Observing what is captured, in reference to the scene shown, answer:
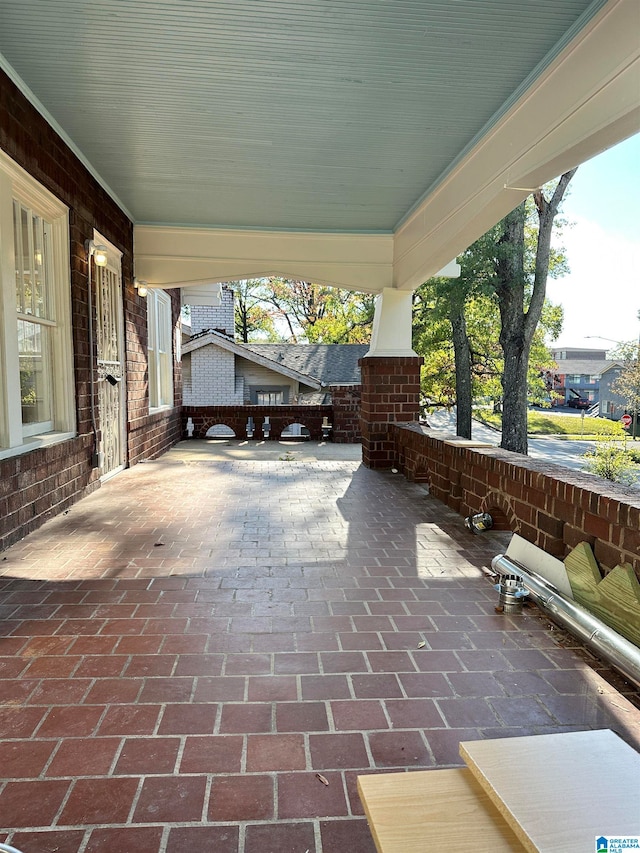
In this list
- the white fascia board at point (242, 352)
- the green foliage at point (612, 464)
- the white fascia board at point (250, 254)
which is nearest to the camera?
the white fascia board at point (250, 254)

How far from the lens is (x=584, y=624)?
247cm

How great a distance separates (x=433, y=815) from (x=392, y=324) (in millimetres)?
7101

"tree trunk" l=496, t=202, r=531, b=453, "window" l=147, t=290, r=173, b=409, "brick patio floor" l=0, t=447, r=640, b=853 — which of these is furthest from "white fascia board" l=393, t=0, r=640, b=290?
"tree trunk" l=496, t=202, r=531, b=453

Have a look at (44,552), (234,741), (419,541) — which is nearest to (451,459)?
(419,541)

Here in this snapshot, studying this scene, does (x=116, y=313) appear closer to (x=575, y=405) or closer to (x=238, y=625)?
(x=238, y=625)

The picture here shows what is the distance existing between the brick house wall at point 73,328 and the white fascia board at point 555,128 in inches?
136

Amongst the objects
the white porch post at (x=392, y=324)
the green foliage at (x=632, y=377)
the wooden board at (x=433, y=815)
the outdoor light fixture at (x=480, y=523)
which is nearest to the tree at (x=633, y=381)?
the green foliage at (x=632, y=377)

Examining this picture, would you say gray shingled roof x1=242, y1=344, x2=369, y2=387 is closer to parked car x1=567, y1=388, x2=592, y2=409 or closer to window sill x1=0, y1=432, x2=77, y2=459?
window sill x1=0, y1=432, x2=77, y2=459

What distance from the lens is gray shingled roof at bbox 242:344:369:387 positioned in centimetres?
2044

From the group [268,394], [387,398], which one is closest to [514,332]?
[387,398]

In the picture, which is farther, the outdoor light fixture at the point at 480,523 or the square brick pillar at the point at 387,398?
the square brick pillar at the point at 387,398

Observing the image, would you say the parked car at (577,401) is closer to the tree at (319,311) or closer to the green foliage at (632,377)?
the green foliage at (632,377)

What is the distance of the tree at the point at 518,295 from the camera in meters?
12.4

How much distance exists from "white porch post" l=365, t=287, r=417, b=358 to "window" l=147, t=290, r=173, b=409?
12.2 ft
